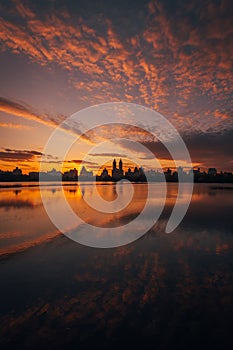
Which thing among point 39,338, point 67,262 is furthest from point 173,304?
point 67,262

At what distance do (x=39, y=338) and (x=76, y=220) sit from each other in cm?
1373

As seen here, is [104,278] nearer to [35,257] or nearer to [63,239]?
[35,257]

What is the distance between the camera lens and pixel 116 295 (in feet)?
22.5

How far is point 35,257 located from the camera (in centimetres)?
998

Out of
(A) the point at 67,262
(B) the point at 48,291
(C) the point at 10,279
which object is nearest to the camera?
(B) the point at 48,291

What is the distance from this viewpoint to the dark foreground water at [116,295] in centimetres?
506

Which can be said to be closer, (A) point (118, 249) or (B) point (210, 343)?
(B) point (210, 343)

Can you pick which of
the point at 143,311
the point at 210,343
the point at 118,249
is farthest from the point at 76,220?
the point at 210,343

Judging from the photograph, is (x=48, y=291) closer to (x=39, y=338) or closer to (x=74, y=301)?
(x=74, y=301)

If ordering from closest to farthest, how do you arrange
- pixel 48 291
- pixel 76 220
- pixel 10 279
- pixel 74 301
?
1. pixel 74 301
2. pixel 48 291
3. pixel 10 279
4. pixel 76 220

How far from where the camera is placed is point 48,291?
7.01 m

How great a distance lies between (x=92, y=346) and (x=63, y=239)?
29.1 feet

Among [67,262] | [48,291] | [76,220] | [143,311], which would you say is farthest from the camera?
[76,220]

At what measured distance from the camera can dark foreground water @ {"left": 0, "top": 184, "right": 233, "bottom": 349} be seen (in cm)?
506
